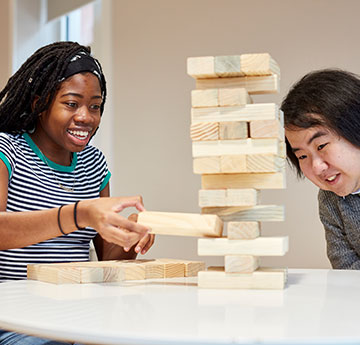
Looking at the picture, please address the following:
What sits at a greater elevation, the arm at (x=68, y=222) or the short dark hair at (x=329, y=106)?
the short dark hair at (x=329, y=106)

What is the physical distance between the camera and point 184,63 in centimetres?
277

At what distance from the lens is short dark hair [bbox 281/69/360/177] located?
1.57m

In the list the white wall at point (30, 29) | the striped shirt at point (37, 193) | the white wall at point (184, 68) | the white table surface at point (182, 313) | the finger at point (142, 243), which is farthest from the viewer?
the white wall at point (30, 29)

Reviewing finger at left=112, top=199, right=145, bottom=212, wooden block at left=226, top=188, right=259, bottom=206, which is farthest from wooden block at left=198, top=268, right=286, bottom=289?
finger at left=112, top=199, right=145, bottom=212

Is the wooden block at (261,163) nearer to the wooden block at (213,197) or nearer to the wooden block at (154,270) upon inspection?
the wooden block at (213,197)

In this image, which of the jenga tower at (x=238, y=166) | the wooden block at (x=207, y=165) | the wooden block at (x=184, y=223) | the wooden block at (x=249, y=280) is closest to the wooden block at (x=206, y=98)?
the jenga tower at (x=238, y=166)

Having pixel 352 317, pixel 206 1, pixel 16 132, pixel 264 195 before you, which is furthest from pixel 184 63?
pixel 352 317

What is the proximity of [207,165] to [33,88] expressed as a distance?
0.78 meters

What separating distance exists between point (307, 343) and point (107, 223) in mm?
593

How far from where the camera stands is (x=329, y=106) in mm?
1572

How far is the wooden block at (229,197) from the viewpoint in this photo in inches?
42.8

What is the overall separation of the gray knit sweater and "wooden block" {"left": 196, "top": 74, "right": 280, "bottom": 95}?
73 centimetres

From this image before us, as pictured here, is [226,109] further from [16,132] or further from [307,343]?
[16,132]

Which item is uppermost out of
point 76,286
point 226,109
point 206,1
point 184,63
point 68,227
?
point 206,1
